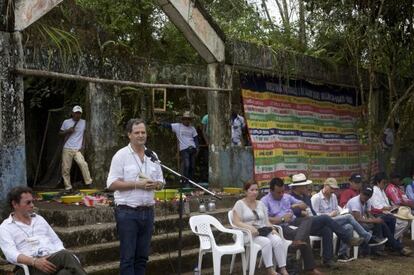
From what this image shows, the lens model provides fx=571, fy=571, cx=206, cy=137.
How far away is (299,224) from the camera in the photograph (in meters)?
7.64

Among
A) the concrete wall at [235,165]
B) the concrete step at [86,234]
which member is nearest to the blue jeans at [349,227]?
the concrete wall at [235,165]

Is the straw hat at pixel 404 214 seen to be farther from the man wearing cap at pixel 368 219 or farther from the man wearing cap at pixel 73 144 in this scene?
the man wearing cap at pixel 73 144

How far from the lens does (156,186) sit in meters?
5.18

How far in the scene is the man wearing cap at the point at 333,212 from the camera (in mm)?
8117

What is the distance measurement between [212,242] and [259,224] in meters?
0.73

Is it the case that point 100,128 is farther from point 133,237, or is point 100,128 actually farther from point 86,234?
point 133,237

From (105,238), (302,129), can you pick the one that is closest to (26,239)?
(105,238)

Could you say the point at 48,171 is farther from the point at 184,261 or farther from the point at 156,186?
the point at 156,186

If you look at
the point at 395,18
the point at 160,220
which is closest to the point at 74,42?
the point at 160,220

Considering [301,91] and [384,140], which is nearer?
[301,91]

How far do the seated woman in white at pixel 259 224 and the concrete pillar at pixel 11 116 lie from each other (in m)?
2.62

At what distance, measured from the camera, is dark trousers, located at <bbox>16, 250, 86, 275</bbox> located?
15.9 ft

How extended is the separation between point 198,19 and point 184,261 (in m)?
3.89

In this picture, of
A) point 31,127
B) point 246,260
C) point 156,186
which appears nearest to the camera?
point 156,186
